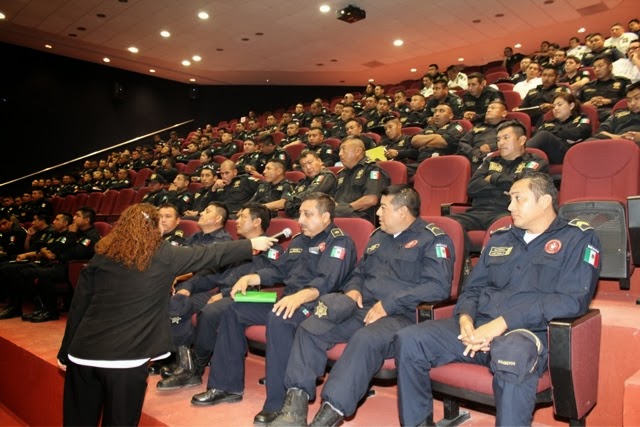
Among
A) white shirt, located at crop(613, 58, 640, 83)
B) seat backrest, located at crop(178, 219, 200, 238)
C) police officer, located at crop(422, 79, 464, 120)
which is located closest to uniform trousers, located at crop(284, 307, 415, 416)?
seat backrest, located at crop(178, 219, 200, 238)

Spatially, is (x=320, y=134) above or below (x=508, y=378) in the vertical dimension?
above

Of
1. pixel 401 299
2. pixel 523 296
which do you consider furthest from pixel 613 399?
pixel 401 299

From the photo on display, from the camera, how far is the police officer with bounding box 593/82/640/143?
139 inches

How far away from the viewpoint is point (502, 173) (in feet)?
10.5

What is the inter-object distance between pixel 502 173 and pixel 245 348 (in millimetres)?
1979

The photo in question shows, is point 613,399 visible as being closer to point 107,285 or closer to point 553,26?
point 107,285

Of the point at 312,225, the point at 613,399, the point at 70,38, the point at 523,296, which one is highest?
the point at 70,38

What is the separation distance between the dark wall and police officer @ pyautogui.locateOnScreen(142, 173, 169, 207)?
5.70 m

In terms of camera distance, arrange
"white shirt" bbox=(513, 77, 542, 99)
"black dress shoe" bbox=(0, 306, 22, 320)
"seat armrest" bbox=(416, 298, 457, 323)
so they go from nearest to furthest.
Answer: "seat armrest" bbox=(416, 298, 457, 323)
"black dress shoe" bbox=(0, 306, 22, 320)
"white shirt" bbox=(513, 77, 542, 99)

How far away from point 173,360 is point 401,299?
4.92 ft

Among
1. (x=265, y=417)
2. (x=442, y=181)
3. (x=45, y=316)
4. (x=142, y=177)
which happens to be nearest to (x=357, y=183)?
(x=442, y=181)

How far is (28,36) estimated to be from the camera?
31.3 feet

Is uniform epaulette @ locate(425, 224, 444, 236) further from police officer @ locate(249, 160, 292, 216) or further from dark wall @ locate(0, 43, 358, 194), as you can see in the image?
dark wall @ locate(0, 43, 358, 194)

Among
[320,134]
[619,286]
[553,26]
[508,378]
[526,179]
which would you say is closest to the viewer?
[508,378]
